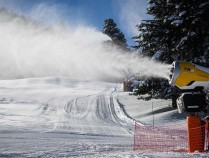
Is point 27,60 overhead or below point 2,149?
overhead

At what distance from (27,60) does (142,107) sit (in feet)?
166

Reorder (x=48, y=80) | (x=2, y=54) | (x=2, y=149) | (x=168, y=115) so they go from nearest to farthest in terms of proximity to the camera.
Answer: (x=2, y=149)
(x=168, y=115)
(x=48, y=80)
(x=2, y=54)

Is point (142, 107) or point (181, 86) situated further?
point (142, 107)

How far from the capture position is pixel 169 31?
19.0m

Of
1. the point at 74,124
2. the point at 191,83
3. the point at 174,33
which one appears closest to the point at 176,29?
the point at 174,33

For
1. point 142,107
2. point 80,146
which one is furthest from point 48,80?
point 80,146

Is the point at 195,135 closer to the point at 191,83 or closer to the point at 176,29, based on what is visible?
the point at 191,83

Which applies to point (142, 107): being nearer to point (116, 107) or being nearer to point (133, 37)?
point (116, 107)

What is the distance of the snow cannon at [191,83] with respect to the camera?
703cm

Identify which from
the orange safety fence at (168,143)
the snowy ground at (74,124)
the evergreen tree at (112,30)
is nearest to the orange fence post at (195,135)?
the orange safety fence at (168,143)

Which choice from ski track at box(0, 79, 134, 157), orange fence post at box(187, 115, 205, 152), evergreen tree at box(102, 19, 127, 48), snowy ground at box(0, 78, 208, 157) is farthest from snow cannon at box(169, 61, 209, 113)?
evergreen tree at box(102, 19, 127, 48)

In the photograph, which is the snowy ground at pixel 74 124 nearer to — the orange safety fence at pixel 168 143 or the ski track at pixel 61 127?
the ski track at pixel 61 127

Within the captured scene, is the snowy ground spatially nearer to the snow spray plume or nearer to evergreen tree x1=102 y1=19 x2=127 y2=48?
the snow spray plume

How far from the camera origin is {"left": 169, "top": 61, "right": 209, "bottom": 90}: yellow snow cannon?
23.0ft
